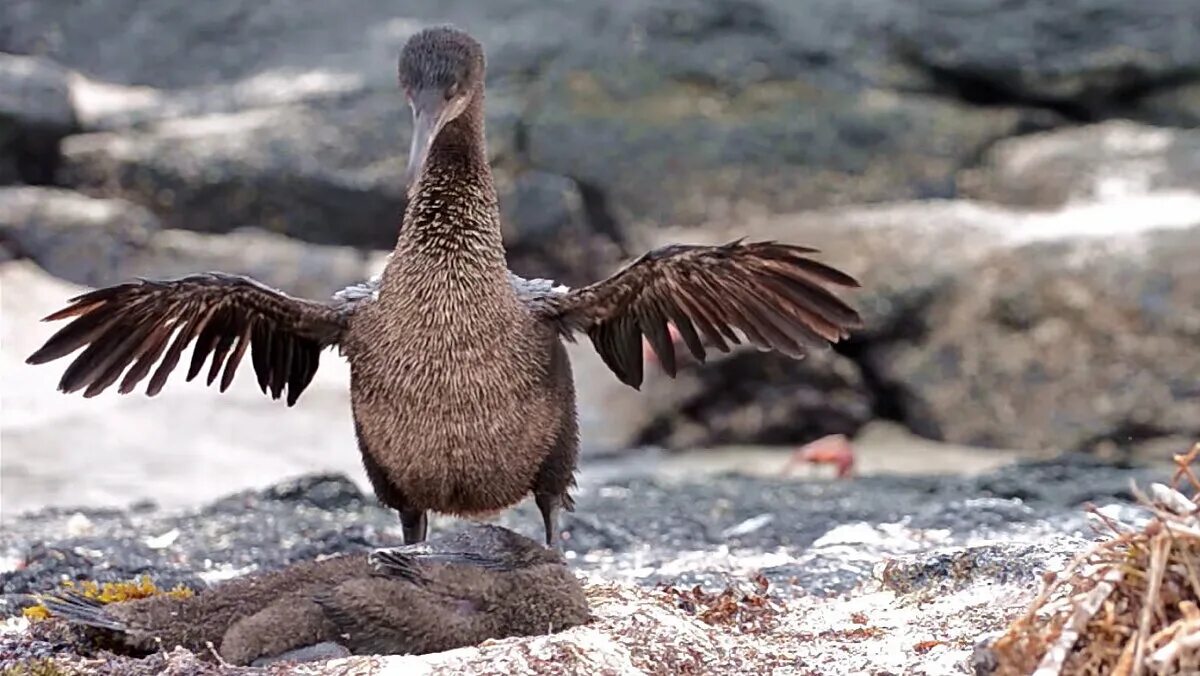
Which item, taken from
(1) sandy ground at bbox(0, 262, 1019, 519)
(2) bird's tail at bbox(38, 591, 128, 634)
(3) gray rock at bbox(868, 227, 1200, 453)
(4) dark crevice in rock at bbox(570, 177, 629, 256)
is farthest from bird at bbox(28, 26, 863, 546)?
(4) dark crevice in rock at bbox(570, 177, 629, 256)

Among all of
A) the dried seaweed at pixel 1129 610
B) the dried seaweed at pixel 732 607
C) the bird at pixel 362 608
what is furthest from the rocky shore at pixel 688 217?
the dried seaweed at pixel 1129 610

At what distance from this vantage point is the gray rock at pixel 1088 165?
1784 cm

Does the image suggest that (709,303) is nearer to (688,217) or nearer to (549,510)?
(549,510)

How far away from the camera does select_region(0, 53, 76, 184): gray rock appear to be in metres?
18.3

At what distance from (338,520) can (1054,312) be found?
8166 mm

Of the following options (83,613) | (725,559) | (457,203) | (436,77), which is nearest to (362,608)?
(83,613)

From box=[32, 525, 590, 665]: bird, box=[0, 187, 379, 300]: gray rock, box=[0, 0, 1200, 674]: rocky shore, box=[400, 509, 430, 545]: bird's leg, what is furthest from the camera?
box=[0, 187, 379, 300]: gray rock

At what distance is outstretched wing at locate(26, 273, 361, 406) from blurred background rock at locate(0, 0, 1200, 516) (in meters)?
7.00

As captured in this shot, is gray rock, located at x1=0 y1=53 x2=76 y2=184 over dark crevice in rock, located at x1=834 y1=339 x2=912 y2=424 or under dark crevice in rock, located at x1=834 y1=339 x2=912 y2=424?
over

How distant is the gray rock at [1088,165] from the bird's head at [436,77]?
38.7 feet

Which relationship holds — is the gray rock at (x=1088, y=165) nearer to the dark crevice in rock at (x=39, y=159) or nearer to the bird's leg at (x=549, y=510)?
the dark crevice in rock at (x=39, y=159)

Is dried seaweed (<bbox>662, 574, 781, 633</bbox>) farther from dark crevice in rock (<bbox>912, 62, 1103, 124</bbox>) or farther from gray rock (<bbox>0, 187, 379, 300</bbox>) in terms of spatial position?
dark crevice in rock (<bbox>912, 62, 1103, 124</bbox>)

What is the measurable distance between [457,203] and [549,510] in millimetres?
1241

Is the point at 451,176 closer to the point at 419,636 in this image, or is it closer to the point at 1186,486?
the point at 419,636
